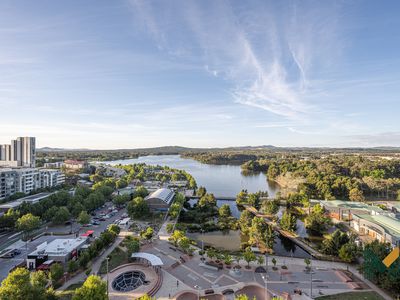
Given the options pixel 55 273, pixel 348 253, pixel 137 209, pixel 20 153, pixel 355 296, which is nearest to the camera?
pixel 355 296

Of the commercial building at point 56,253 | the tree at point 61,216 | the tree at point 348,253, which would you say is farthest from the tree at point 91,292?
the tree at point 61,216

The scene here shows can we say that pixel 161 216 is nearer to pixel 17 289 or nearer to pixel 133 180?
pixel 17 289

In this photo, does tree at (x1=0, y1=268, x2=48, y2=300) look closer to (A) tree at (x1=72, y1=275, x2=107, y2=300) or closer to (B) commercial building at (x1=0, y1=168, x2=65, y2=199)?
(A) tree at (x1=72, y1=275, x2=107, y2=300)

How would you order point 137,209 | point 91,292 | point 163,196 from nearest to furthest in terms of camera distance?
point 91,292
point 137,209
point 163,196

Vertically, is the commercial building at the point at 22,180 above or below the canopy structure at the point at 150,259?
above

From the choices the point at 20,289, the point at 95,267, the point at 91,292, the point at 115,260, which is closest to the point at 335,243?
the point at 115,260

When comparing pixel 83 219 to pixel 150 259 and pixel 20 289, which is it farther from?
pixel 20 289

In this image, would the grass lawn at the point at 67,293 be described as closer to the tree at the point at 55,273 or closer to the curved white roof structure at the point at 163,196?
the tree at the point at 55,273

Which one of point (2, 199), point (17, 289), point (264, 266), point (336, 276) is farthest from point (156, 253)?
point (2, 199)
